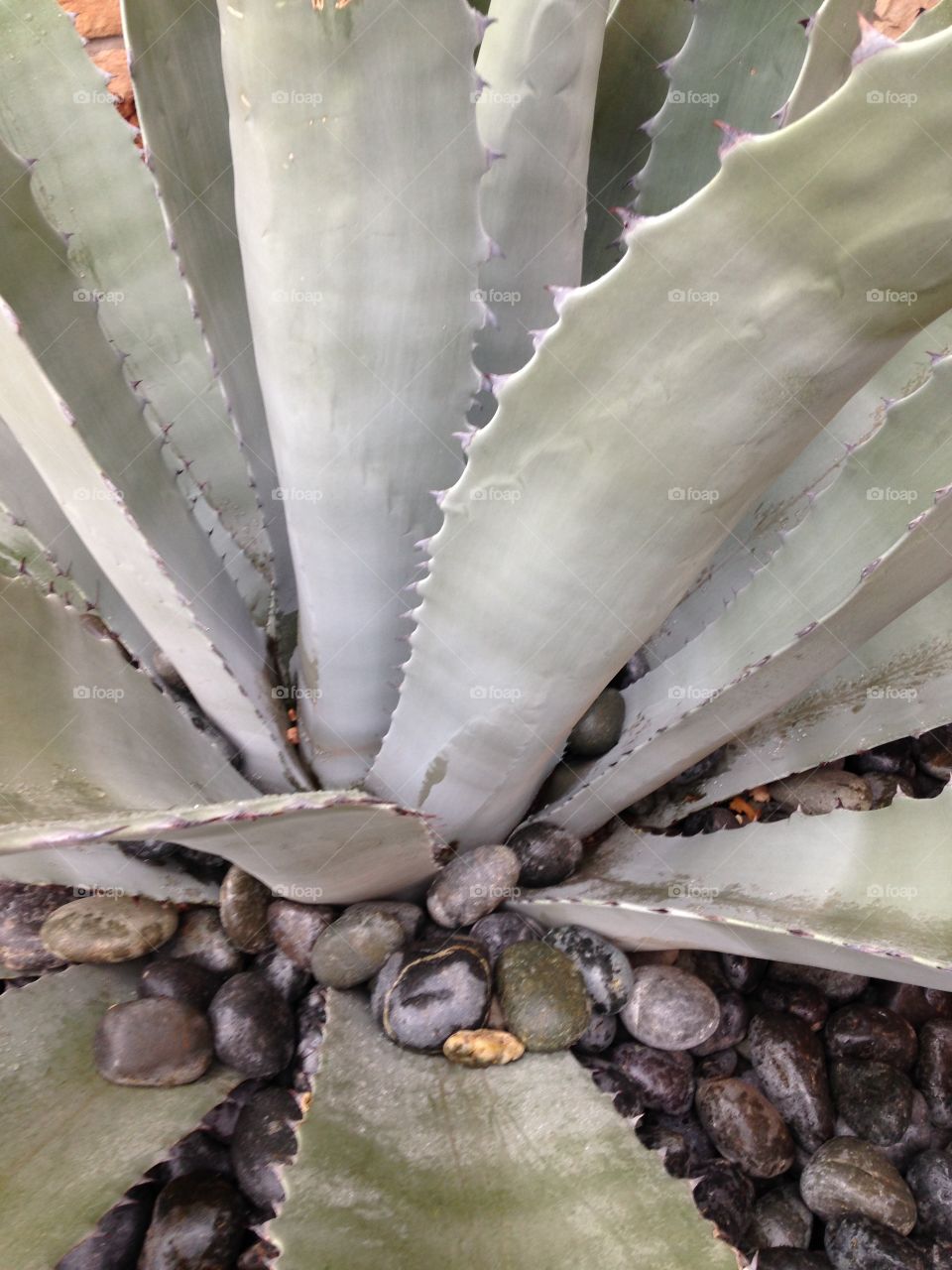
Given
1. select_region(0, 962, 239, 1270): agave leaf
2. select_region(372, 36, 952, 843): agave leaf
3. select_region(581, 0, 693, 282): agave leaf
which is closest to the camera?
select_region(372, 36, 952, 843): agave leaf

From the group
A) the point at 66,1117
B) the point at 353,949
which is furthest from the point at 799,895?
the point at 66,1117

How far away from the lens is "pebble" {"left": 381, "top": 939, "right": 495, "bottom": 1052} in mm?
770

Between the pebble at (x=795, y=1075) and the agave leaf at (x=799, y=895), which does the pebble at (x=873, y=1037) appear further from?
the agave leaf at (x=799, y=895)

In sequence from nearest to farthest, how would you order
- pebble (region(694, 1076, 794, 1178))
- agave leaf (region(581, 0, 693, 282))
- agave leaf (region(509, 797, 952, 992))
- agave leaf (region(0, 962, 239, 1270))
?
agave leaf (region(0, 962, 239, 1270))
agave leaf (region(509, 797, 952, 992))
pebble (region(694, 1076, 794, 1178))
agave leaf (region(581, 0, 693, 282))

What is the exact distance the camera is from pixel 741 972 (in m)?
0.94

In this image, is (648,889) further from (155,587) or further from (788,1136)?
(155,587)

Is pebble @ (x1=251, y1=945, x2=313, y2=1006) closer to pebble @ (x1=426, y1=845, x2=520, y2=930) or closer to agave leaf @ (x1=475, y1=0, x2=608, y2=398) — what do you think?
pebble @ (x1=426, y1=845, x2=520, y2=930)

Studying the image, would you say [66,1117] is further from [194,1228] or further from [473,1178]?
[473,1178]

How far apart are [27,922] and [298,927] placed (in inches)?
9.8

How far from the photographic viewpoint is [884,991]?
3.16 ft

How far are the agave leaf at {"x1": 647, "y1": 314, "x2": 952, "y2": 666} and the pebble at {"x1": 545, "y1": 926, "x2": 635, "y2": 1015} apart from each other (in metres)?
0.32

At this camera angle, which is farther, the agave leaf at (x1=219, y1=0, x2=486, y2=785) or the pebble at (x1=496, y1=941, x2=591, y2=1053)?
the pebble at (x1=496, y1=941, x2=591, y2=1053)

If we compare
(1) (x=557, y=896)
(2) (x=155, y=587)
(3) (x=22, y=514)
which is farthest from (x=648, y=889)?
(3) (x=22, y=514)

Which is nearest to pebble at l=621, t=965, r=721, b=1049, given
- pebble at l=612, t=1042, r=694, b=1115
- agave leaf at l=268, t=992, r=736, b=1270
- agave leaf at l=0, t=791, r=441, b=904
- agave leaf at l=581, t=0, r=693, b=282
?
pebble at l=612, t=1042, r=694, b=1115
